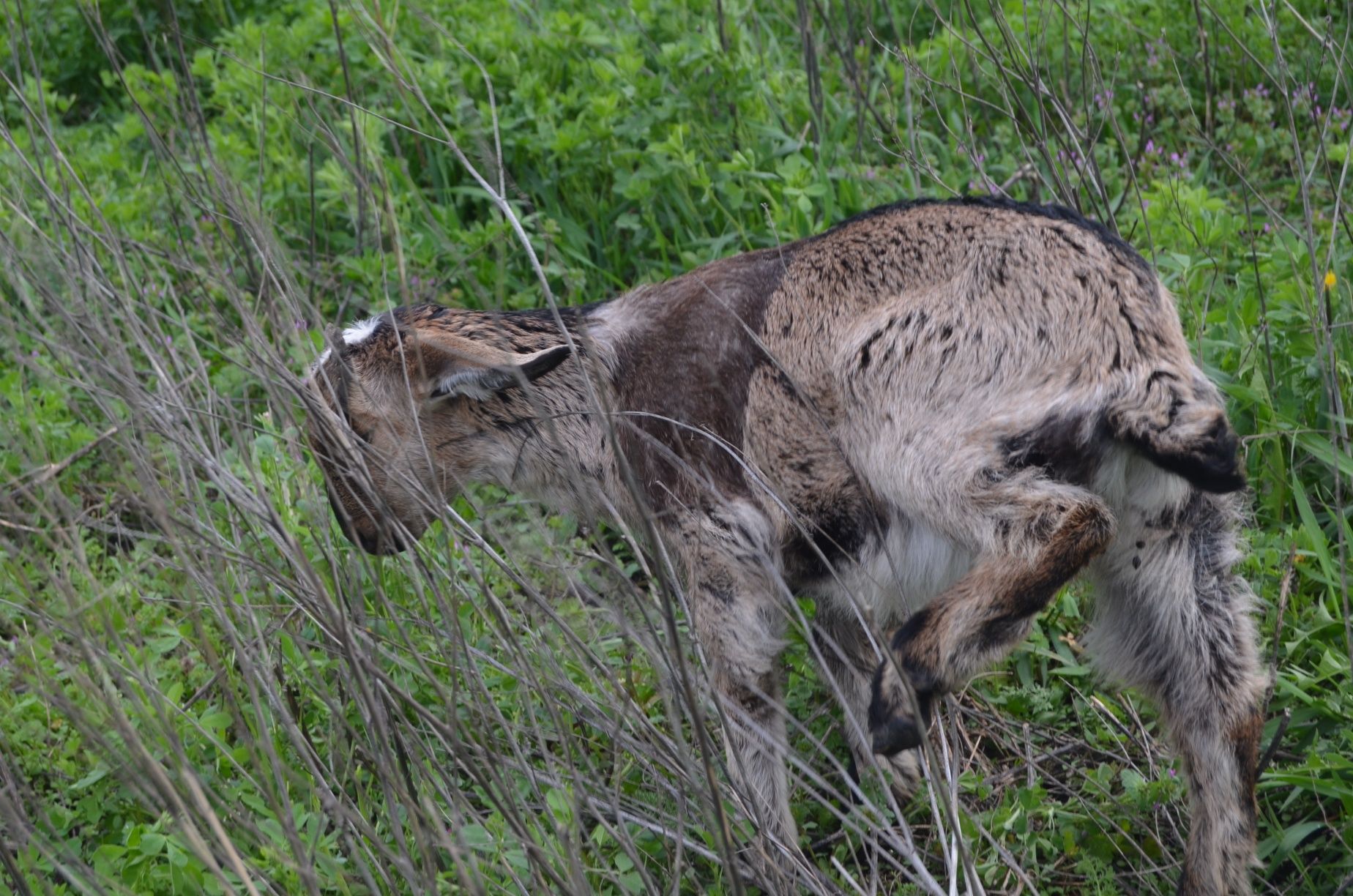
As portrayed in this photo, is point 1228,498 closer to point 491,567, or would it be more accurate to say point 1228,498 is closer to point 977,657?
point 977,657

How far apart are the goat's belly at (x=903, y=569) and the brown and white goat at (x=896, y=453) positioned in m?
0.01

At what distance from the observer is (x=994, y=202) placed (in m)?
3.80

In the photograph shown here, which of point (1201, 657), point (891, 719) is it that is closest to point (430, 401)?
point (891, 719)

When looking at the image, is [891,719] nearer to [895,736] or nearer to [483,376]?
[895,736]

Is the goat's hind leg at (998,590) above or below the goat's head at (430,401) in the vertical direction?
below

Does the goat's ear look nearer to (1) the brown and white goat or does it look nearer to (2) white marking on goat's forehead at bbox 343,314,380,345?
(1) the brown and white goat

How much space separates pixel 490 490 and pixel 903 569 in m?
1.79

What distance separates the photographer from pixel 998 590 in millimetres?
3055

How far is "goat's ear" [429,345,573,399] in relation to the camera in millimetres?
3887

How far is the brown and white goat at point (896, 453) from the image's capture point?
3.07 metres

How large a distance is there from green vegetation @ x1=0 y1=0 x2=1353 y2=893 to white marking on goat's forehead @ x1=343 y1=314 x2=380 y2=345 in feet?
0.67

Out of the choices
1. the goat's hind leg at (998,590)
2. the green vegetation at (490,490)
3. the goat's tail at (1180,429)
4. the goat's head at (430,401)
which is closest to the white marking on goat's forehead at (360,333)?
the goat's head at (430,401)

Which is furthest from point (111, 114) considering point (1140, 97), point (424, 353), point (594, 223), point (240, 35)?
point (1140, 97)

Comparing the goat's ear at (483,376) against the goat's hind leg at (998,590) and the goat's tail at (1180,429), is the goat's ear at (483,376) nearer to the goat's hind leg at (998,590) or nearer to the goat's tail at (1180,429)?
the goat's hind leg at (998,590)
